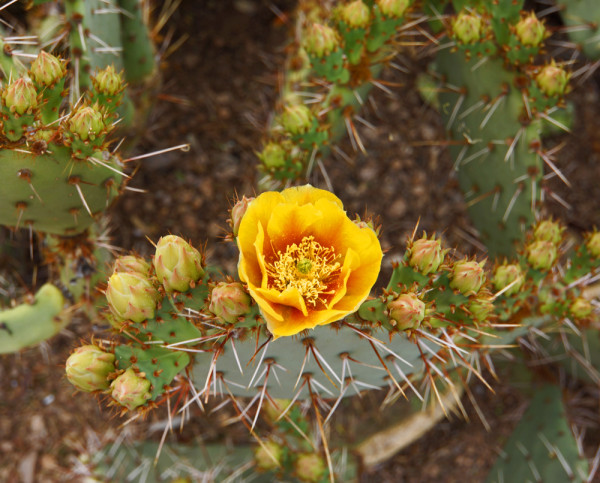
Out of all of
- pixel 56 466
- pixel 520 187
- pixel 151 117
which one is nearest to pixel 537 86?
pixel 520 187

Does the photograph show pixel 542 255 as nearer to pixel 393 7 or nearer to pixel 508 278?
pixel 508 278

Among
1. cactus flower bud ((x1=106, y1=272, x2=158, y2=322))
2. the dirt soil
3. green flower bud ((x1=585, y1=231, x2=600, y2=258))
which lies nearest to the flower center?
cactus flower bud ((x1=106, y1=272, x2=158, y2=322))

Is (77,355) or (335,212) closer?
(335,212)

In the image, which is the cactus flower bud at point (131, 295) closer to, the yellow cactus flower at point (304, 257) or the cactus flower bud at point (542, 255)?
the yellow cactus flower at point (304, 257)

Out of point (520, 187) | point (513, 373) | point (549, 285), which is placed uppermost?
point (520, 187)

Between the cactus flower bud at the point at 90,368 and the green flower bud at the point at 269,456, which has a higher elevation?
the cactus flower bud at the point at 90,368

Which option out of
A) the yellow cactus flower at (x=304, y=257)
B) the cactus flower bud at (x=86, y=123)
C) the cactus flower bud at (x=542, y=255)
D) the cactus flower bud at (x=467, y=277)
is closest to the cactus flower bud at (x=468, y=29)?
the cactus flower bud at (x=542, y=255)

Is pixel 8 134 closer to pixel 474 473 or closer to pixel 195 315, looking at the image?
pixel 195 315

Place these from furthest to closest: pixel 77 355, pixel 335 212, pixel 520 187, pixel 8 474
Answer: pixel 8 474
pixel 520 187
pixel 77 355
pixel 335 212
